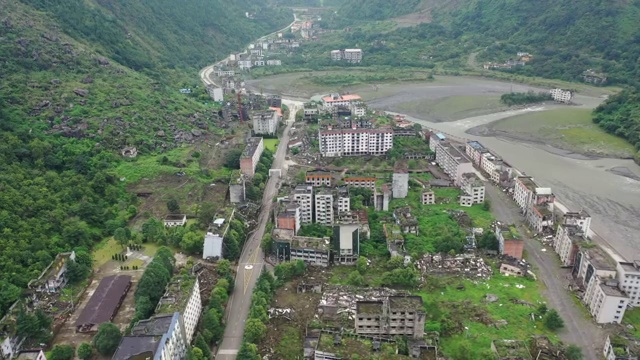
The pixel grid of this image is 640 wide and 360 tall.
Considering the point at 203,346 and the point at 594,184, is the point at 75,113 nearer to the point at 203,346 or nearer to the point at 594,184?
the point at 203,346

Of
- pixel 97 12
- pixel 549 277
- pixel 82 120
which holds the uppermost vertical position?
pixel 97 12

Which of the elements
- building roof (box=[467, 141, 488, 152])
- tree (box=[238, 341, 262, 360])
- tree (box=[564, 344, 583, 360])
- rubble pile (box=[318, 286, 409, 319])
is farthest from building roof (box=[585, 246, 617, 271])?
building roof (box=[467, 141, 488, 152])

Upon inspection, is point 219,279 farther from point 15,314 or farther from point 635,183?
point 635,183

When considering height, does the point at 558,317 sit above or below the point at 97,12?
below

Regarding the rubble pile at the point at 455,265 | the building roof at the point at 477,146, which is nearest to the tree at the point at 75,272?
the rubble pile at the point at 455,265

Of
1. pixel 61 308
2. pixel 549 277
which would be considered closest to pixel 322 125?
pixel 549 277

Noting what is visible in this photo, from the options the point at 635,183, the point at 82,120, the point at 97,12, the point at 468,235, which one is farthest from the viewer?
the point at 97,12

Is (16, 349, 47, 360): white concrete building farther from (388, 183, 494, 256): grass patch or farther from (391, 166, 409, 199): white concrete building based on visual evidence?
(391, 166, 409, 199): white concrete building
